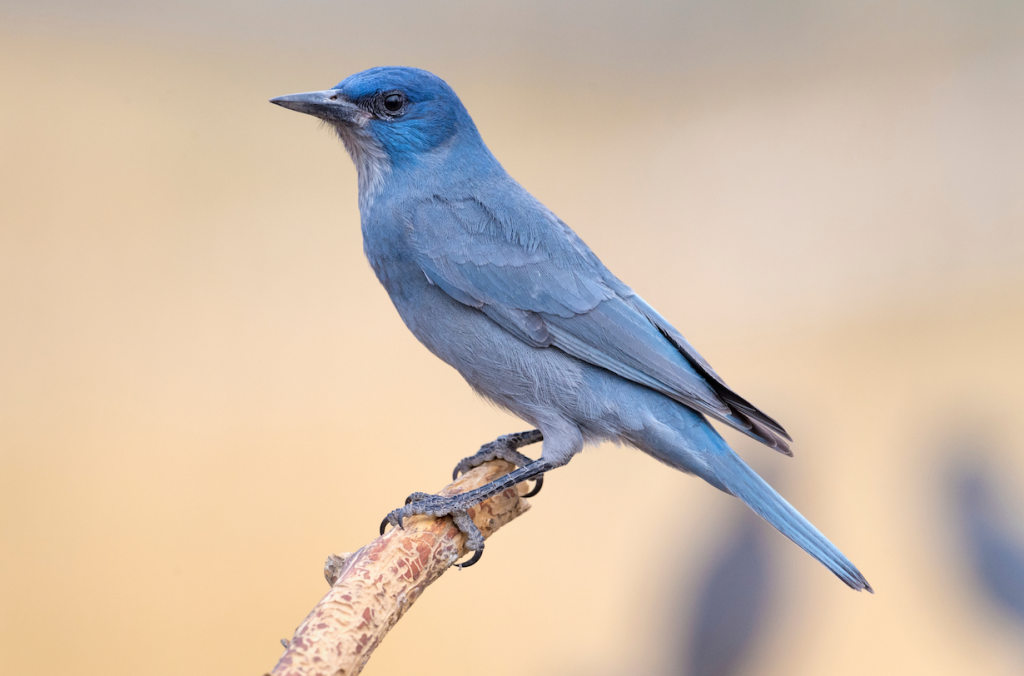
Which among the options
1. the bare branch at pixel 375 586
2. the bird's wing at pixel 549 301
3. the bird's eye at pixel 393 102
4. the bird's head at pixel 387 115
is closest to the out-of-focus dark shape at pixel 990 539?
the bird's wing at pixel 549 301

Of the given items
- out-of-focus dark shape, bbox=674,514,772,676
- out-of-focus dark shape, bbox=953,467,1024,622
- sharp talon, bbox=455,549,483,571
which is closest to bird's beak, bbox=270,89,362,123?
sharp talon, bbox=455,549,483,571

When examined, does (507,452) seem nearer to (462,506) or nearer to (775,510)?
(462,506)

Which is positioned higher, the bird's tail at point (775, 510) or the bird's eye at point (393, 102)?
the bird's eye at point (393, 102)

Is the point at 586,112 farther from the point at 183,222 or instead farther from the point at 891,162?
the point at 183,222

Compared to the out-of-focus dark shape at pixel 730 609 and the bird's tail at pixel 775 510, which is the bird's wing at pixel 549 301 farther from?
the out-of-focus dark shape at pixel 730 609

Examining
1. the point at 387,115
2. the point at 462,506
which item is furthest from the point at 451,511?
the point at 387,115

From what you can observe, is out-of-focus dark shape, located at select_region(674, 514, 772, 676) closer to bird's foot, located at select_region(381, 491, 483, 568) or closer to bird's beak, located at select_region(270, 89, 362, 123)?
bird's foot, located at select_region(381, 491, 483, 568)
